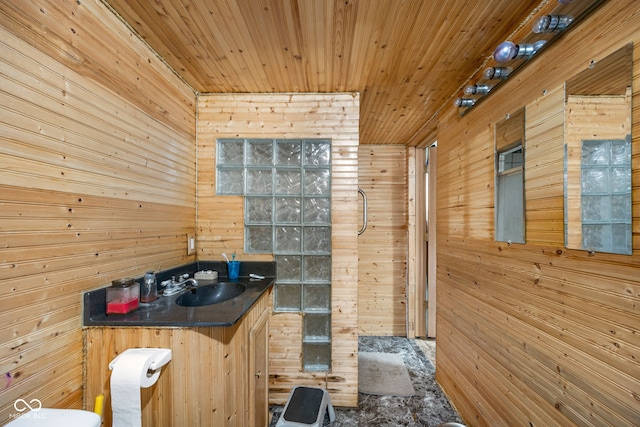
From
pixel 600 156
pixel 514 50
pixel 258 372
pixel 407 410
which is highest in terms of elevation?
pixel 514 50

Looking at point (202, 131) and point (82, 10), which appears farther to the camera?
point (202, 131)

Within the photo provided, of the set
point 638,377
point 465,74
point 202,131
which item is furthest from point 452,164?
point 202,131

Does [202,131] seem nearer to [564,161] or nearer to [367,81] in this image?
[367,81]

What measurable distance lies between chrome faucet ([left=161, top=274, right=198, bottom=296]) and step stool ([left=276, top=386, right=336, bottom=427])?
989 mm

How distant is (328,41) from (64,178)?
148cm

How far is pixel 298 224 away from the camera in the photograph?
2104 millimetres

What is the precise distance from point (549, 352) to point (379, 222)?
237cm

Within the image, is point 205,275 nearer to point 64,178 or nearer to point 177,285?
point 177,285

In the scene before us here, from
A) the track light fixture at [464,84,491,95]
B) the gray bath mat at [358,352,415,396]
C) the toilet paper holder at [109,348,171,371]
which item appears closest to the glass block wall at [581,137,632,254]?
the track light fixture at [464,84,491,95]

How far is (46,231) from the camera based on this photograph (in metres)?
0.99

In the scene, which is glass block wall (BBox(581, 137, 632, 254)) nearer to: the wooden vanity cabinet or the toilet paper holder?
the wooden vanity cabinet

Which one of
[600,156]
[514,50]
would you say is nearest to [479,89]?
[514,50]

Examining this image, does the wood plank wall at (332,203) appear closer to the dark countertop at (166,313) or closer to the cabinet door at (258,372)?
the cabinet door at (258,372)

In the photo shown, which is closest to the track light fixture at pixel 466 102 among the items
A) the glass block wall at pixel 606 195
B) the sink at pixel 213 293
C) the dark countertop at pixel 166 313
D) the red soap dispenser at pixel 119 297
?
the glass block wall at pixel 606 195
